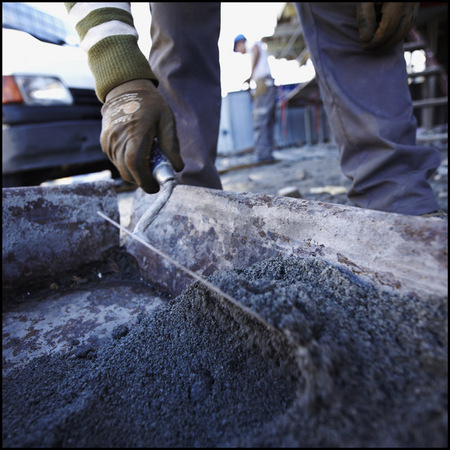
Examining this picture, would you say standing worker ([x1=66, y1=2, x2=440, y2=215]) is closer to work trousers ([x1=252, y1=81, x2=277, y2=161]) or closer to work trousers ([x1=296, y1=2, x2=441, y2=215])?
work trousers ([x1=296, y1=2, x2=441, y2=215])

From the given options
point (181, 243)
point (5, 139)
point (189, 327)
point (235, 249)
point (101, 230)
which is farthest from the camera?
point (5, 139)

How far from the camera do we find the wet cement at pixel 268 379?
0.42 m

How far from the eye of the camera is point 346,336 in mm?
498

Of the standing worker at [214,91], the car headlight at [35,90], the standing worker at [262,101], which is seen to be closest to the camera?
the standing worker at [214,91]

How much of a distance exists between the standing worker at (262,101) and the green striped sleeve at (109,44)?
4.76 metres

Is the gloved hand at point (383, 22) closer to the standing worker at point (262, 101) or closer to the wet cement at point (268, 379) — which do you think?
the wet cement at point (268, 379)

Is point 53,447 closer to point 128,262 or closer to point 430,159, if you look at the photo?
point 128,262

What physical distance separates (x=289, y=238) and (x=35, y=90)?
259 centimetres

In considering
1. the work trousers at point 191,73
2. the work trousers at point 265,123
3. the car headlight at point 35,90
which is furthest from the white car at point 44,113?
the work trousers at point 265,123

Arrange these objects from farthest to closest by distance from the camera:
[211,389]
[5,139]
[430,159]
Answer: [5,139] → [430,159] → [211,389]

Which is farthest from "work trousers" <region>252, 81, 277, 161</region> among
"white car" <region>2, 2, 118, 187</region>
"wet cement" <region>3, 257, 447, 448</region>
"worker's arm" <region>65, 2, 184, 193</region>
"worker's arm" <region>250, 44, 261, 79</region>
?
"wet cement" <region>3, 257, 447, 448</region>

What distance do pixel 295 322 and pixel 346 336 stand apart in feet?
0.30

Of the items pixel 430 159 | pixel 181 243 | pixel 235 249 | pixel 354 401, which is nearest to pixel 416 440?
pixel 354 401

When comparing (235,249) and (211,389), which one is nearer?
(211,389)
